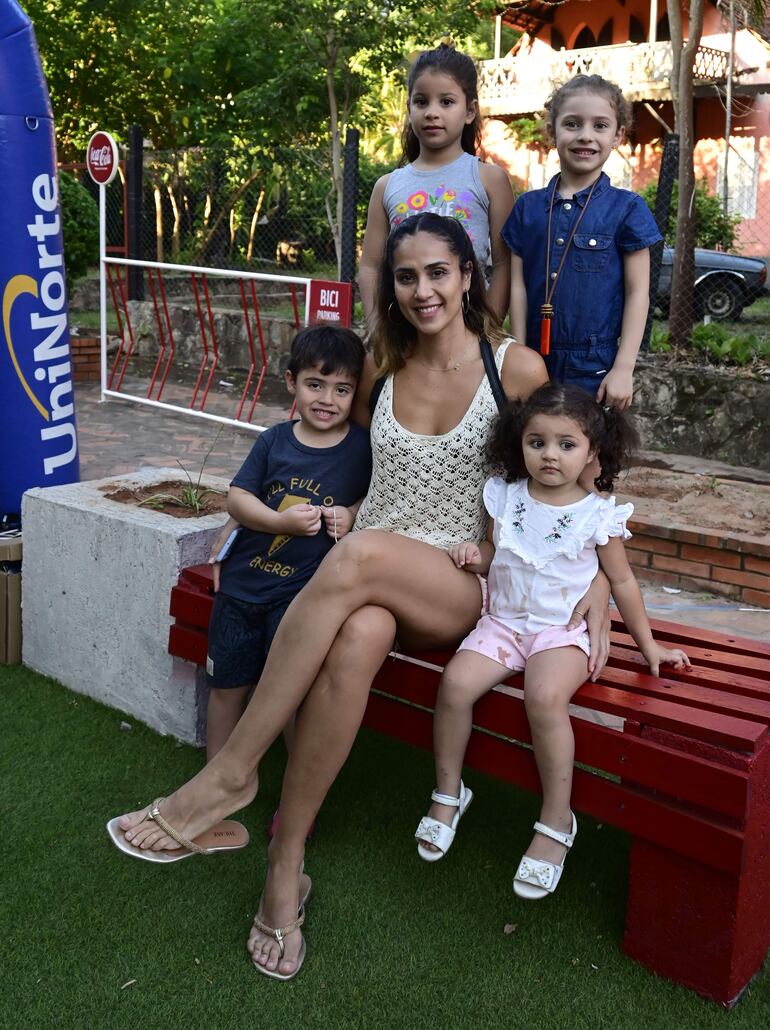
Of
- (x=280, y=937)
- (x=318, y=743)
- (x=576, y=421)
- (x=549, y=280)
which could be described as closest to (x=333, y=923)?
(x=280, y=937)

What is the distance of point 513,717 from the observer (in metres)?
2.58

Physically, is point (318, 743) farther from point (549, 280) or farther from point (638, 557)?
point (638, 557)

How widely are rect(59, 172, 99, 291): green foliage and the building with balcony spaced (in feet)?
33.8

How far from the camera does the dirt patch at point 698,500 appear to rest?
5404 millimetres

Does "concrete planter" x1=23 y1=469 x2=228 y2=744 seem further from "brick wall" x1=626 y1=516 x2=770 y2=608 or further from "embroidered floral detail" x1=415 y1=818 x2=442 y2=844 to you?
"brick wall" x1=626 y1=516 x2=770 y2=608

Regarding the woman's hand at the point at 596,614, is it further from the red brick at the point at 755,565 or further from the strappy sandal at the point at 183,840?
the red brick at the point at 755,565

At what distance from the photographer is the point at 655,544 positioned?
5.29 m

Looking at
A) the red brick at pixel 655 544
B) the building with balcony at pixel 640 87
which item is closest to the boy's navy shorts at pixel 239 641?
the red brick at pixel 655 544

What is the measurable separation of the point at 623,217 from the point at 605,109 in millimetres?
298

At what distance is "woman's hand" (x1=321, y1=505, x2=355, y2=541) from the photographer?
303 centimetres

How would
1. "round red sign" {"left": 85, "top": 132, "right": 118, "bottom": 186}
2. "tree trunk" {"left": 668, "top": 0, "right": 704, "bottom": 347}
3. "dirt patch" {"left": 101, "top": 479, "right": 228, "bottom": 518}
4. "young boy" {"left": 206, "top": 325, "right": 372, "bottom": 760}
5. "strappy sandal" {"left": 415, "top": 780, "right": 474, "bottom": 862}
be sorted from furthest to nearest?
"round red sign" {"left": 85, "top": 132, "right": 118, "bottom": 186}
"tree trunk" {"left": 668, "top": 0, "right": 704, "bottom": 347}
"dirt patch" {"left": 101, "top": 479, "right": 228, "bottom": 518}
"young boy" {"left": 206, "top": 325, "right": 372, "bottom": 760}
"strappy sandal" {"left": 415, "top": 780, "right": 474, "bottom": 862}

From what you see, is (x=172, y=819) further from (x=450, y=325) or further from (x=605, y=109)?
(x=605, y=109)

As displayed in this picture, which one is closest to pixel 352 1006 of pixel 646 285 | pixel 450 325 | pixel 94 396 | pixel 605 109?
pixel 450 325

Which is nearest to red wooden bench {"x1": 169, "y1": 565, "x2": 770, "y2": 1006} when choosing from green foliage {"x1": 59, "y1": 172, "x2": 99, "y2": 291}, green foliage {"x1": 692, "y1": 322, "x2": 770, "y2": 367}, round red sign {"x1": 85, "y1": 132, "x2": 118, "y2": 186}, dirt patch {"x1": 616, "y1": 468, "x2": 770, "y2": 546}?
dirt patch {"x1": 616, "y1": 468, "x2": 770, "y2": 546}
